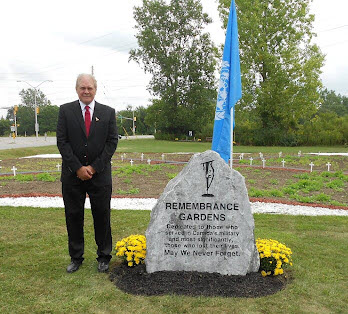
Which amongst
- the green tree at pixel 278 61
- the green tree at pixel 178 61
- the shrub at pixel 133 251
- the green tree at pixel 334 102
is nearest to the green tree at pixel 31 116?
the green tree at pixel 178 61

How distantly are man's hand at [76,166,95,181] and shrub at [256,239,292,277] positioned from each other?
2275 millimetres

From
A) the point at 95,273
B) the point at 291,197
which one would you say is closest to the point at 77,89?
the point at 95,273

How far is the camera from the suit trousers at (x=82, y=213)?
14.5 ft

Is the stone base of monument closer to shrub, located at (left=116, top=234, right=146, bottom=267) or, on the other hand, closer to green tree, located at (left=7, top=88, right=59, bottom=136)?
shrub, located at (left=116, top=234, right=146, bottom=267)

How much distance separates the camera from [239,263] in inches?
174

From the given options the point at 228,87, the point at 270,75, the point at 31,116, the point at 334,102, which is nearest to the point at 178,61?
the point at 270,75

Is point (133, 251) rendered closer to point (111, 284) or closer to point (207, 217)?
point (111, 284)

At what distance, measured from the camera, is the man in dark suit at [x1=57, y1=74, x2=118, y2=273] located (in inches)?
167

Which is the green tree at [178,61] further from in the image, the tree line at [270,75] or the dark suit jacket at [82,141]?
the dark suit jacket at [82,141]

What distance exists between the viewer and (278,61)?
3350 cm

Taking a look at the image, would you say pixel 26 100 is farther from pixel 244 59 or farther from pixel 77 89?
pixel 77 89

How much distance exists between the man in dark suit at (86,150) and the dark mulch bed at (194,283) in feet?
1.58

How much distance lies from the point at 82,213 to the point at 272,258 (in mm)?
2398

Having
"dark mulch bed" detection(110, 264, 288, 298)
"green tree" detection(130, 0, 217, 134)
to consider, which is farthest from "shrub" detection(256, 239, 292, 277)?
"green tree" detection(130, 0, 217, 134)
